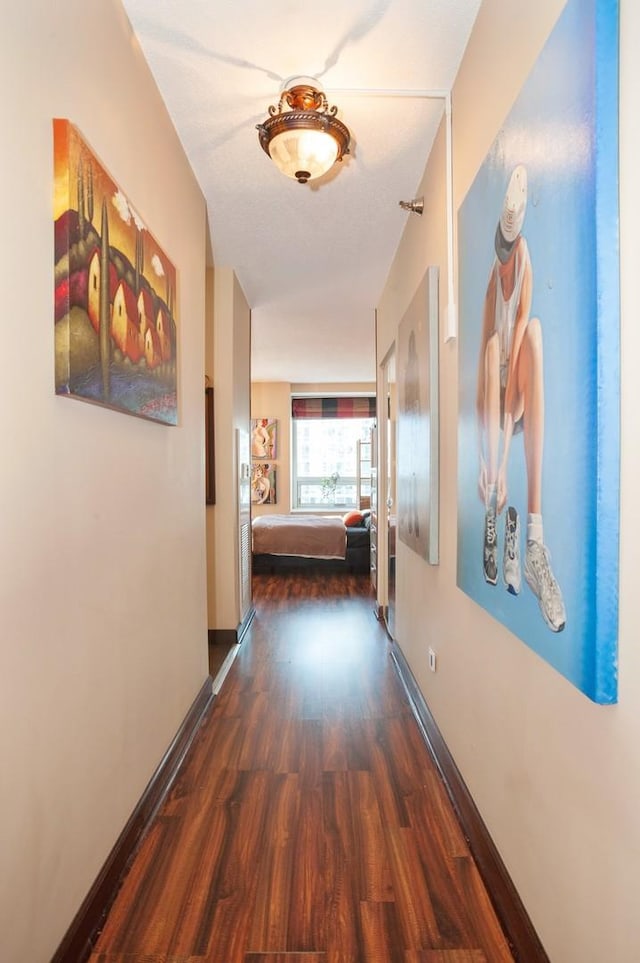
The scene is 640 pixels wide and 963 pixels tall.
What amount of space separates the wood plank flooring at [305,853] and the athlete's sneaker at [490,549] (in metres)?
0.92

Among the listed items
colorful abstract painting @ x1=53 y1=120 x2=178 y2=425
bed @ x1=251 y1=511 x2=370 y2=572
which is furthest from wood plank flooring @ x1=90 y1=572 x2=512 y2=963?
bed @ x1=251 y1=511 x2=370 y2=572

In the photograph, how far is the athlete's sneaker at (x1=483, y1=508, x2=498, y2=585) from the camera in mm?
1370

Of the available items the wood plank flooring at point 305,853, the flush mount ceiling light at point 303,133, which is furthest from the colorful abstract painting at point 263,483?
the flush mount ceiling light at point 303,133

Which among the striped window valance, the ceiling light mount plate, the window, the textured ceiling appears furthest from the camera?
the window

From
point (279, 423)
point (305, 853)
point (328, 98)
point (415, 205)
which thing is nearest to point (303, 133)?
point (328, 98)

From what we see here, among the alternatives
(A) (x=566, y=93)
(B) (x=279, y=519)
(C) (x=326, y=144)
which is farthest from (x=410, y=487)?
(B) (x=279, y=519)

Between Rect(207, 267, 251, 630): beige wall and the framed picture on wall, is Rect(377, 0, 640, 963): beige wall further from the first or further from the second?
the framed picture on wall

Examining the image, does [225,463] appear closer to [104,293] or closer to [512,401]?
[104,293]

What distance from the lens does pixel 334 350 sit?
20.0 feet

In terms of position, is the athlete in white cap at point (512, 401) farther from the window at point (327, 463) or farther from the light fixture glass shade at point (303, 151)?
the window at point (327, 463)

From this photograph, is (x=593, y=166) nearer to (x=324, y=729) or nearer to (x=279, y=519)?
(x=324, y=729)

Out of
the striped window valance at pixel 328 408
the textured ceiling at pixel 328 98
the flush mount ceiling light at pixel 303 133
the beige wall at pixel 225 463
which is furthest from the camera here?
the striped window valance at pixel 328 408

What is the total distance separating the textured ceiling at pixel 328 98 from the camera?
164cm

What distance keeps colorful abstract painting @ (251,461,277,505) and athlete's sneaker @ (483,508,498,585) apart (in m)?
7.00
